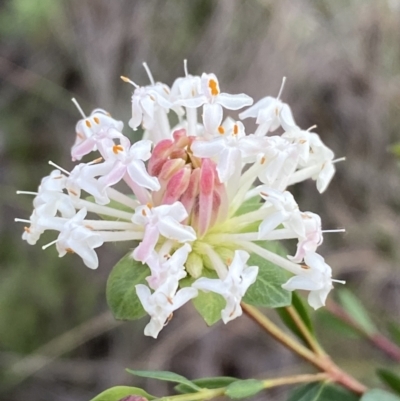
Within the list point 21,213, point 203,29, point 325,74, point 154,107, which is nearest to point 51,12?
point 203,29

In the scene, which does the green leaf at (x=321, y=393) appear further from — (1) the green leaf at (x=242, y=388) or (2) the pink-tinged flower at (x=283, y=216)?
(2) the pink-tinged flower at (x=283, y=216)

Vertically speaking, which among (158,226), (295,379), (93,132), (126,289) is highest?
(93,132)

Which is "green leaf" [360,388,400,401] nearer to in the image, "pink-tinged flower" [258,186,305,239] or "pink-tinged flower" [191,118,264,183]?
"pink-tinged flower" [258,186,305,239]

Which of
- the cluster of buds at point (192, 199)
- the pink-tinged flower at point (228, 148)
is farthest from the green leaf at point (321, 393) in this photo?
the pink-tinged flower at point (228, 148)

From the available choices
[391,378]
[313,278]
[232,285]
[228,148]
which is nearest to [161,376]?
[232,285]

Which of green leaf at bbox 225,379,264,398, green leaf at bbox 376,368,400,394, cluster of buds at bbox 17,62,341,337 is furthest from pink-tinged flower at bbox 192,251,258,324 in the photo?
green leaf at bbox 376,368,400,394

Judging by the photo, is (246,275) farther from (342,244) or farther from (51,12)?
(51,12)

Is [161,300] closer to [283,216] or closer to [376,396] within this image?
[283,216]
